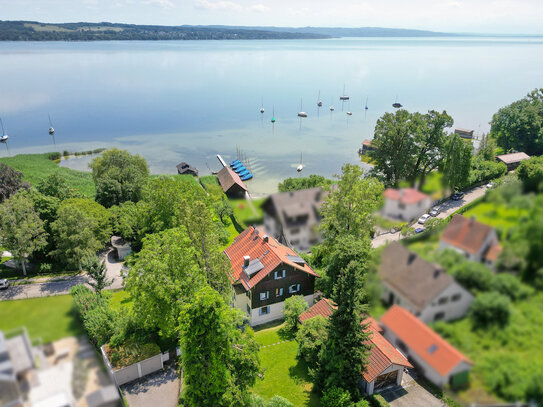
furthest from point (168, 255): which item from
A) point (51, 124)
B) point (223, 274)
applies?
point (51, 124)

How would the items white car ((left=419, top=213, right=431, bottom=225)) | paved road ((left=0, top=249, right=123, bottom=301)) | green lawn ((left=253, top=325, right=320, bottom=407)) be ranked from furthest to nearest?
paved road ((left=0, top=249, right=123, bottom=301)) < green lawn ((left=253, top=325, right=320, bottom=407)) < white car ((left=419, top=213, right=431, bottom=225))

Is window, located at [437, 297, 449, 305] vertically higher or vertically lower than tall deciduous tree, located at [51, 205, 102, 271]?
higher

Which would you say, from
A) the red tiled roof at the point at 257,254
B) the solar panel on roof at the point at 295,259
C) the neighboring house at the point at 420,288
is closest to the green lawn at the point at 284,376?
the red tiled roof at the point at 257,254

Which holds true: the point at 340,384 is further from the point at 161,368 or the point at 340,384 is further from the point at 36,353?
Answer: the point at 36,353

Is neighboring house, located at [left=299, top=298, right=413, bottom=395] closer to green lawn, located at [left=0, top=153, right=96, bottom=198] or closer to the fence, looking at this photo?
the fence

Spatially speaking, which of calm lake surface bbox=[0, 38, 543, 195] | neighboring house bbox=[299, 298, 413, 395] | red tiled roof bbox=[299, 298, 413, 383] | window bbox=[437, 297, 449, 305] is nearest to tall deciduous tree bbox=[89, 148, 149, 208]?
calm lake surface bbox=[0, 38, 543, 195]

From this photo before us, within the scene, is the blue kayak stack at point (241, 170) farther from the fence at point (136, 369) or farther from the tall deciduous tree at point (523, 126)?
the tall deciduous tree at point (523, 126)

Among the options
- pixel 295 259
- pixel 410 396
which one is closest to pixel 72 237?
pixel 295 259
